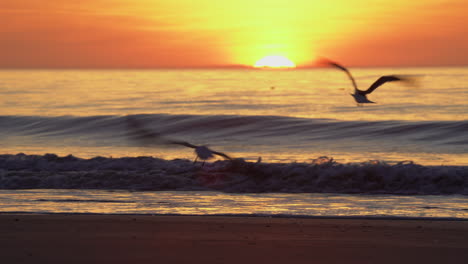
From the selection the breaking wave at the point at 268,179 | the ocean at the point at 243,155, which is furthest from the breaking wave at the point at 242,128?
the breaking wave at the point at 268,179

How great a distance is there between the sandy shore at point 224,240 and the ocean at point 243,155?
124cm

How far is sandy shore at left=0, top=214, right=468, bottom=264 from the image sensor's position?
8492 mm

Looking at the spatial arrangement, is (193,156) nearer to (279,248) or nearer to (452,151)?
(452,151)

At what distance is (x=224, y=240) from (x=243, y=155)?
13707mm

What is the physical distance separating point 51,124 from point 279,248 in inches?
989

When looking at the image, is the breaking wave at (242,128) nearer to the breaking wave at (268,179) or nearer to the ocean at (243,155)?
the ocean at (243,155)

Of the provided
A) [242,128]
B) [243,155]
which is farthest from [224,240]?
[242,128]

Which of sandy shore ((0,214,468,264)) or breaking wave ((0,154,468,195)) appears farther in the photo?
breaking wave ((0,154,468,195))

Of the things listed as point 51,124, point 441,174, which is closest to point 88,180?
point 441,174

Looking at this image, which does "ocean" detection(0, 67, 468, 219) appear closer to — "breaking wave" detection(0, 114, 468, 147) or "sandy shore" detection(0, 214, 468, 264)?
"breaking wave" detection(0, 114, 468, 147)

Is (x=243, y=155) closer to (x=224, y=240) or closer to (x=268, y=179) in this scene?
(x=268, y=179)

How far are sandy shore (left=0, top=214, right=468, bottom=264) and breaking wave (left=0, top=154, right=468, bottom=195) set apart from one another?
15.5ft

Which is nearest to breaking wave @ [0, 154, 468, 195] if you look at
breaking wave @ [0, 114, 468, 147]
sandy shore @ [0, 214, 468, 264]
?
sandy shore @ [0, 214, 468, 264]

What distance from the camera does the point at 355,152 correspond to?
2322 cm
